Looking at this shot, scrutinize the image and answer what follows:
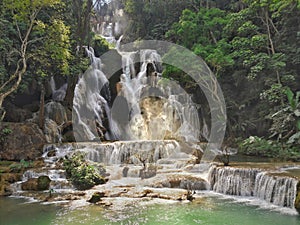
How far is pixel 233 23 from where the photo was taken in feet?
62.3

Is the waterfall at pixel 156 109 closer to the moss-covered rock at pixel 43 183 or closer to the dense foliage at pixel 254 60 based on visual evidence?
the dense foliage at pixel 254 60

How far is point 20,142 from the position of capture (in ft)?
53.5

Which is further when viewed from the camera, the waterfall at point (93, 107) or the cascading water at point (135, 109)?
the cascading water at point (135, 109)

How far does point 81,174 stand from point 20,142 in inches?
230

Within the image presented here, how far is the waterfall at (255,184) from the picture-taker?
30.9 ft

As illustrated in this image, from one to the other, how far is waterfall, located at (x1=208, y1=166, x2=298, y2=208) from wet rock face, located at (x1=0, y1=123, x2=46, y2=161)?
9.18 metres

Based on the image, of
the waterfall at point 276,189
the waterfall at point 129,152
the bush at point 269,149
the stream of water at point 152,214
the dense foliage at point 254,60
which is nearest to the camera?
the stream of water at point 152,214

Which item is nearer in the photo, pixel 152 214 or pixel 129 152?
pixel 152 214

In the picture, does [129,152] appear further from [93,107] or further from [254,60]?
[254,60]

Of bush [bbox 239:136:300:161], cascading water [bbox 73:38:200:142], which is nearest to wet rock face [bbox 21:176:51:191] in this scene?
cascading water [bbox 73:38:200:142]

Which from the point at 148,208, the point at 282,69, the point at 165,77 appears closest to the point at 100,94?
the point at 165,77

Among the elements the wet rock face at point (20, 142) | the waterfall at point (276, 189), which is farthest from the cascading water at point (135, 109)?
the waterfall at point (276, 189)

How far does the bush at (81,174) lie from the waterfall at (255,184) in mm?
4381

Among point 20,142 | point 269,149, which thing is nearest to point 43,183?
point 20,142
